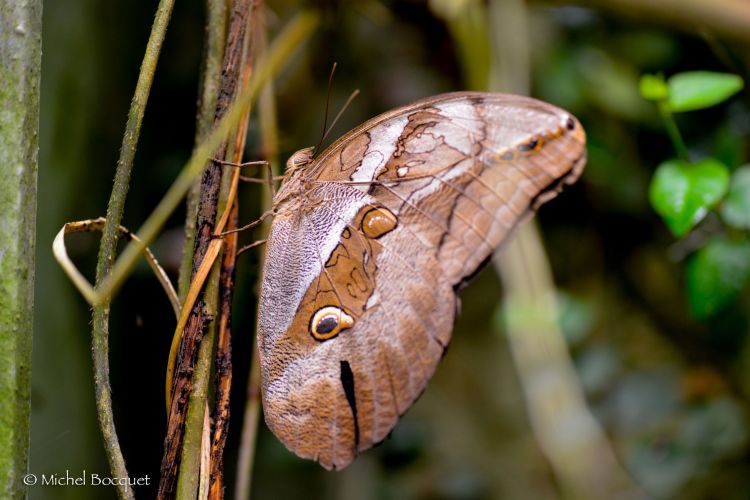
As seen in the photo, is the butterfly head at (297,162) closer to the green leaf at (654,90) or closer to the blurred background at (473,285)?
the blurred background at (473,285)

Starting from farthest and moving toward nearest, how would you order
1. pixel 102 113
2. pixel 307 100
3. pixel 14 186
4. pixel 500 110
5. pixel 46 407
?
pixel 307 100
pixel 102 113
pixel 46 407
pixel 500 110
pixel 14 186

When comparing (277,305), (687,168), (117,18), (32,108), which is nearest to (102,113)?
(117,18)

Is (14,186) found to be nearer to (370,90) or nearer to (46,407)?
(46,407)

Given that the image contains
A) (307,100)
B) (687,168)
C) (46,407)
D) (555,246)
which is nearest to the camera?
(687,168)

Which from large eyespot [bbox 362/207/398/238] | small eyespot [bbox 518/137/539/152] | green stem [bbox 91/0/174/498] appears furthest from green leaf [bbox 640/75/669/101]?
green stem [bbox 91/0/174/498]

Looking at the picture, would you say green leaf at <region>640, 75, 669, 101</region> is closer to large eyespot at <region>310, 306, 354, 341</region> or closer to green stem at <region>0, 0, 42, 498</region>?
large eyespot at <region>310, 306, 354, 341</region>

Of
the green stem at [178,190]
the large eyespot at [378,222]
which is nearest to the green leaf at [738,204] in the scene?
the large eyespot at [378,222]

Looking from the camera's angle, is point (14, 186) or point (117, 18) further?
point (117, 18)
